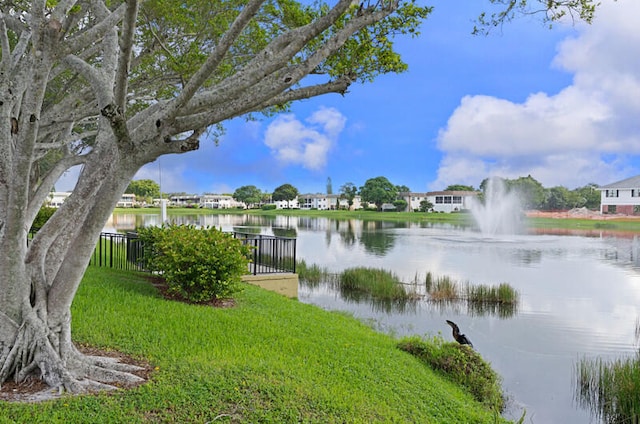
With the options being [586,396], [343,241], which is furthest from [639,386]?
[343,241]

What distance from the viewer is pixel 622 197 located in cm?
6244

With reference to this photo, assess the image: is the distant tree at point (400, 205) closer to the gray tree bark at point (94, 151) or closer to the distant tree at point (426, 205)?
the distant tree at point (426, 205)

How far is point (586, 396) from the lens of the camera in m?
8.02

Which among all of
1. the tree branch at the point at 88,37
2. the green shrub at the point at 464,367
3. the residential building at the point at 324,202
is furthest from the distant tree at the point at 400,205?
the tree branch at the point at 88,37

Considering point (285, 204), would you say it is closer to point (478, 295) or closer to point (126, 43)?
point (478, 295)

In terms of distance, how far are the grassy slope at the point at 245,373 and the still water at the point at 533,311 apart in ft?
8.12

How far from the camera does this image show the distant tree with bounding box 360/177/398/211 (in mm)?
90750

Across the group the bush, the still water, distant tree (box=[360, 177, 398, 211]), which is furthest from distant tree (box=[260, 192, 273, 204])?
the bush

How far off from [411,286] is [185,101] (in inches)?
546

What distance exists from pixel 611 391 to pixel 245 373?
Result: 21.4ft

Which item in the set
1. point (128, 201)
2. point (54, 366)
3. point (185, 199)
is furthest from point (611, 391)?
point (185, 199)

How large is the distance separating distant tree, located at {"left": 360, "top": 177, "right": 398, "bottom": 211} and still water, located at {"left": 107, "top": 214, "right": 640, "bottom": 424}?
2426 inches

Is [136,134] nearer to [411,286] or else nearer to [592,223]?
[411,286]

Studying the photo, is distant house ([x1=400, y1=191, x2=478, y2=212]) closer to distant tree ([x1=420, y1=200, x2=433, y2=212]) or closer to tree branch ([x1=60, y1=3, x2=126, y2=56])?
Answer: distant tree ([x1=420, y1=200, x2=433, y2=212])
